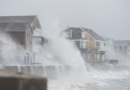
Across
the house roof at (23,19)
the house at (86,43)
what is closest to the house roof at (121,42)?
the house at (86,43)

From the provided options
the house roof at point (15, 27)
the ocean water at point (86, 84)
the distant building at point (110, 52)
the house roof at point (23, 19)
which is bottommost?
the ocean water at point (86, 84)

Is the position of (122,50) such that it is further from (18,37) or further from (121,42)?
(18,37)

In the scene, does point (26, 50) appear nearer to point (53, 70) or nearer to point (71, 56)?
point (53, 70)

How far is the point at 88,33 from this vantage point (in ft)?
180

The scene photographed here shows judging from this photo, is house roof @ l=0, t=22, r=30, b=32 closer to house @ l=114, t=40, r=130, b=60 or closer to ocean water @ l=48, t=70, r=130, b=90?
ocean water @ l=48, t=70, r=130, b=90

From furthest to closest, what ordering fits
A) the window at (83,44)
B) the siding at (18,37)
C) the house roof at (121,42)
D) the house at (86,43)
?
the house roof at (121,42) → the window at (83,44) → the house at (86,43) → the siding at (18,37)

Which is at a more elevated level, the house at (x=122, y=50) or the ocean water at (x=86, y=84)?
the house at (x=122, y=50)

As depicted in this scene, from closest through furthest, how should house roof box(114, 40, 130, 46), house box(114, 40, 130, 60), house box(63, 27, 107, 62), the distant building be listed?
house box(63, 27, 107, 62) < the distant building < house box(114, 40, 130, 60) < house roof box(114, 40, 130, 46)

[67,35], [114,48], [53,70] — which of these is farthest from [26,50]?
[114,48]

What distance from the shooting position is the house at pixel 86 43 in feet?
161

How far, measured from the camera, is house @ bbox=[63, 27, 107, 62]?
49.0 meters

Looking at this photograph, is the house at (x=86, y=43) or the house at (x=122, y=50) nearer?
the house at (x=86, y=43)

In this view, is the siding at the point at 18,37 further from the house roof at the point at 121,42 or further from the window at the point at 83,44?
the house roof at the point at 121,42

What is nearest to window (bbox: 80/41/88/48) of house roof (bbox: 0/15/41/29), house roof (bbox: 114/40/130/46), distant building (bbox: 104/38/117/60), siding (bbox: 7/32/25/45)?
house roof (bbox: 0/15/41/29)
